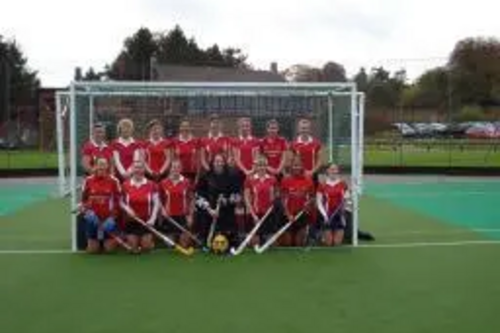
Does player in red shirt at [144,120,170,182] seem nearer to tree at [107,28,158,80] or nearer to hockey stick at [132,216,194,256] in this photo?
hockey stick at [132,216,194,256]

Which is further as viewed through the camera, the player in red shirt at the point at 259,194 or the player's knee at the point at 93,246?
the player in red shirt at the point at 259,194

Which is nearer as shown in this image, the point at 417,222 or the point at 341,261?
the point at 341,261

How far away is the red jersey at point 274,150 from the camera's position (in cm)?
1100

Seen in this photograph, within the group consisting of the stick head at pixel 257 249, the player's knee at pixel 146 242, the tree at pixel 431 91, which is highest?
the tree at pixel 431 91

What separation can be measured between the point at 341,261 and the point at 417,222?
4183 millimetres

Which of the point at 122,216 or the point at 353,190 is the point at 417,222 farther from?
the point at 122,216

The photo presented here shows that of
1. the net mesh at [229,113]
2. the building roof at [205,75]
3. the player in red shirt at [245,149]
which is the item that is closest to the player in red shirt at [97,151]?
the net mesh at [229,113]

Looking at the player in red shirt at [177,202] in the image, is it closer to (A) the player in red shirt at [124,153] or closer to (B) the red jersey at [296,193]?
(A) the player in red shirt at [124,153]

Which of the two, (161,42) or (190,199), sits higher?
(161,42)

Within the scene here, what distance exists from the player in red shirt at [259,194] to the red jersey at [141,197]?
1125mm

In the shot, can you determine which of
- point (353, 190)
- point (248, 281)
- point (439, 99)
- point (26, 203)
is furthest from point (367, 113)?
point (248, 281)

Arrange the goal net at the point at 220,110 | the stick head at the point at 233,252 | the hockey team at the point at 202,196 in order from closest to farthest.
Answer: the stick head at the point at 233,252
the hockey team at the point at 202,196
the goal net at the point at 220,110

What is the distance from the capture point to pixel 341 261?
30.6 ft

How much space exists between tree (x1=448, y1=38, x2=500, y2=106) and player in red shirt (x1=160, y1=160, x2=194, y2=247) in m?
49.1
